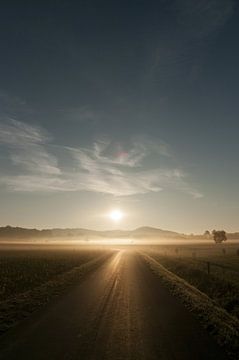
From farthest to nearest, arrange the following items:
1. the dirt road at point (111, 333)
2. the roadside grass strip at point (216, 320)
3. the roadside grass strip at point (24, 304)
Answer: the roadside grass strip at point (24, 304) → the roadside grass strip at point (216, 320) → the dirt road at point (111, 333)

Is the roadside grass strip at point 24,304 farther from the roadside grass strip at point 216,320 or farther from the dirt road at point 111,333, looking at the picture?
the roadside grass strip at point 216,320

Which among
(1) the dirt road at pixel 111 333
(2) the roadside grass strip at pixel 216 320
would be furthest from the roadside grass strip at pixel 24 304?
(2) the roadside grass strip at pixel 216 320

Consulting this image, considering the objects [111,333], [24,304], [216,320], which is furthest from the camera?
[24,304]

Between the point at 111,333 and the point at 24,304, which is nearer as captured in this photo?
the point at 111,333

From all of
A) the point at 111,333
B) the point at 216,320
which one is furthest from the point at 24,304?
the point at 216,320

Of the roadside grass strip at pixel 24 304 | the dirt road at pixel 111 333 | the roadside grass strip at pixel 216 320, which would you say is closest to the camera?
the dirt road at pixel 111 333

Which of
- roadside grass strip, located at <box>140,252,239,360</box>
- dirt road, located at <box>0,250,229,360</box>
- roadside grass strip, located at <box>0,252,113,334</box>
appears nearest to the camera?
dirt road, located at <box>0,250,229,360</box>

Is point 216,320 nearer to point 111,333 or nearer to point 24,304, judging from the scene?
point 111,333

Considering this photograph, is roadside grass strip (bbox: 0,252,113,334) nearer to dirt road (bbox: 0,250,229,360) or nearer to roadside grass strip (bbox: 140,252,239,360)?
dirt road (bbox: 0,250,229,360)

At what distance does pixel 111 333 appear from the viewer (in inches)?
452

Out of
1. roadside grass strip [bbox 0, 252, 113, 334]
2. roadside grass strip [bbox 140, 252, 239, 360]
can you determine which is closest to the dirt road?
roadside grass strip [bbox 140, 252, 239, 360]

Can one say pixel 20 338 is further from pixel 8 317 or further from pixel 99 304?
pixel 99 304

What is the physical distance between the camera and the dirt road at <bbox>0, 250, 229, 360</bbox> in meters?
9.48

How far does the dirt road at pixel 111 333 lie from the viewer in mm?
9484
